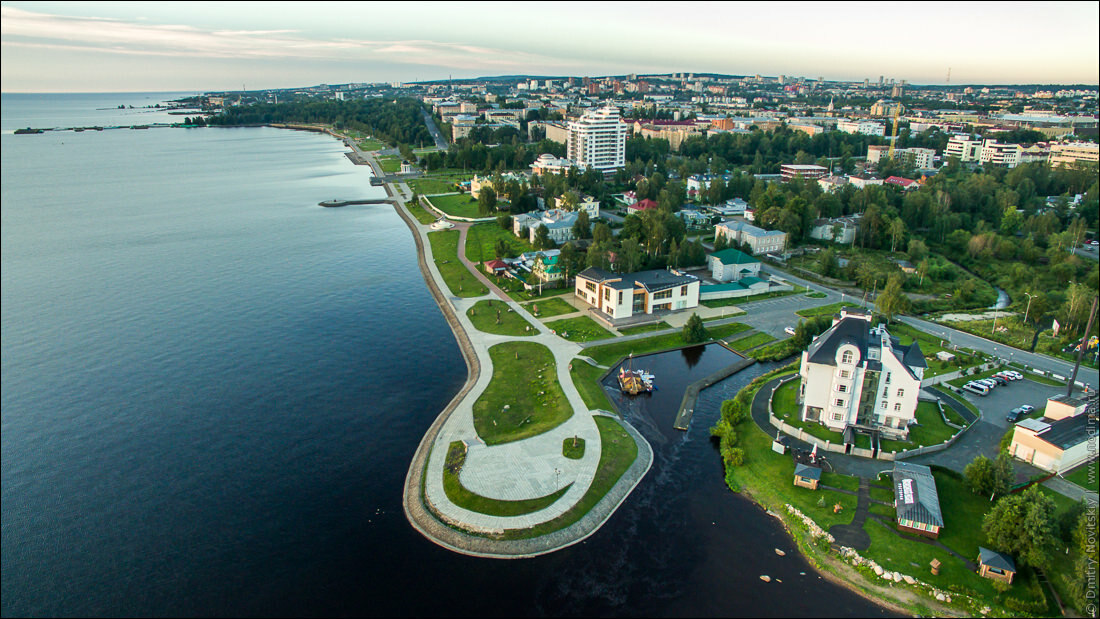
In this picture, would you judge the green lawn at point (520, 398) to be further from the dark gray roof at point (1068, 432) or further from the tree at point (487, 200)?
the tree at point (487, 200)

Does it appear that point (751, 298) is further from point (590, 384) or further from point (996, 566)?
point (996, 566)

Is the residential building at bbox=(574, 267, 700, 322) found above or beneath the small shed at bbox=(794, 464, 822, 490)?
above

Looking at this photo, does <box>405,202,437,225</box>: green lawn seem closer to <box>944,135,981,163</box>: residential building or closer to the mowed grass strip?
the mowed grass strip

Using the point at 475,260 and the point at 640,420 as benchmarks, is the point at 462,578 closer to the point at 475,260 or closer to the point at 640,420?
the point at 640,420

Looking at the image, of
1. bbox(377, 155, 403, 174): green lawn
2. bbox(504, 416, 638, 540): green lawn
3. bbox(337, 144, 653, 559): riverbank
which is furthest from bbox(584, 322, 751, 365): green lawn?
bbox(377, 155, 403, 174): green lawn

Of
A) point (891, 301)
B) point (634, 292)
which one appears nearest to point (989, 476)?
point (891, 301)

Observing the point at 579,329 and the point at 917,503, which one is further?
the point at 579,329
